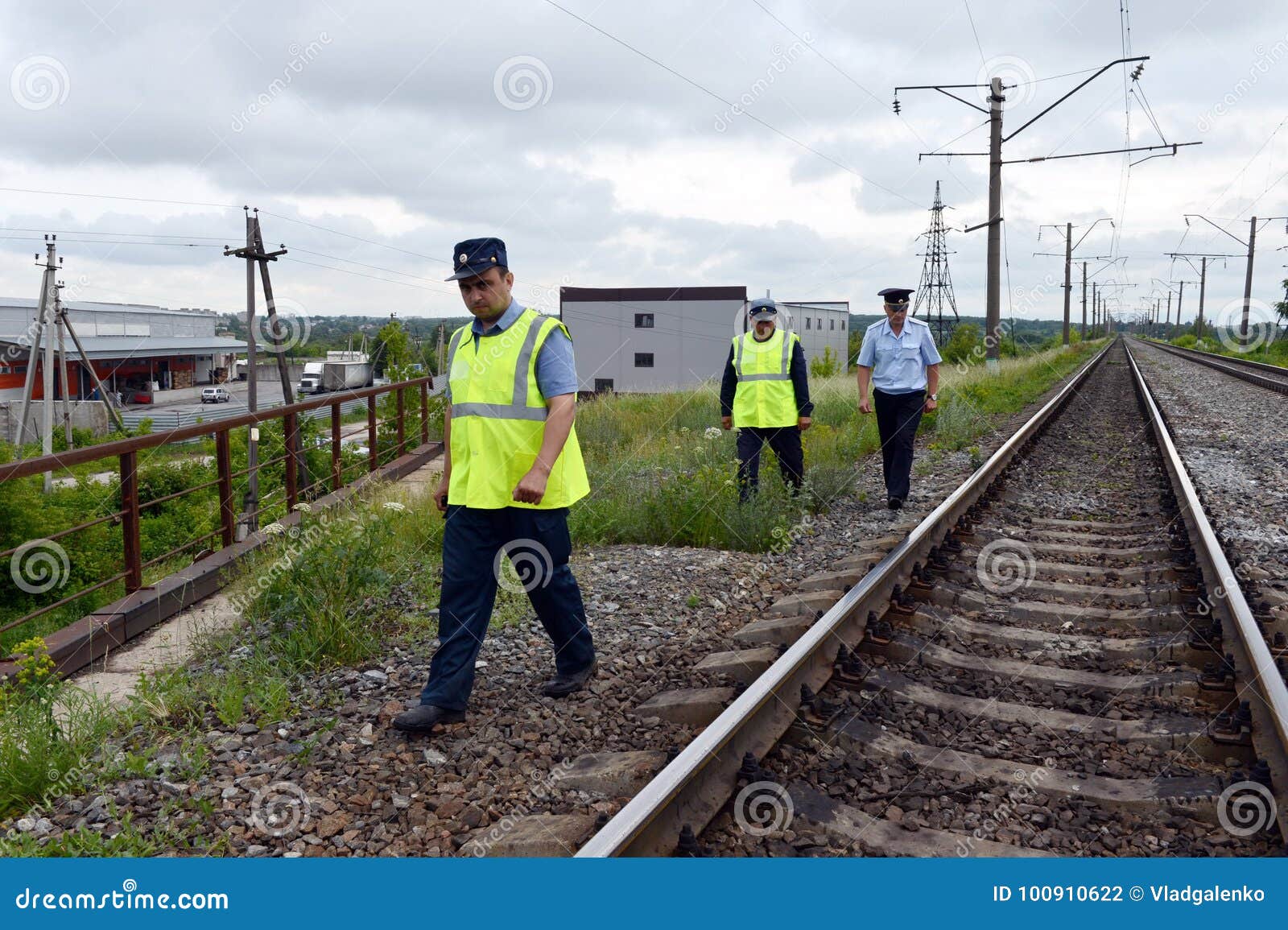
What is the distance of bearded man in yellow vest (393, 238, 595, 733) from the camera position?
4066 mm

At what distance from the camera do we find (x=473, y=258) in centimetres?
404

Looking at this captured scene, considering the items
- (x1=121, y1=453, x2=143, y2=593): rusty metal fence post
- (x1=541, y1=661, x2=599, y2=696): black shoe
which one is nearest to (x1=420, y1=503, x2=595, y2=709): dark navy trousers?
(x1=541, y1=661, x2=599, y2=696): black shoe

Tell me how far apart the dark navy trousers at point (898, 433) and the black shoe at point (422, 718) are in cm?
549

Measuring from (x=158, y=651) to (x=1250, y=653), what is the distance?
18.0 ft

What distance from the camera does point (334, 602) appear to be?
511 cm

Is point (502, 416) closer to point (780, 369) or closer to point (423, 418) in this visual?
point (780, 369)

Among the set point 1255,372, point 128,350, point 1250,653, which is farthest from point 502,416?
point 128,350

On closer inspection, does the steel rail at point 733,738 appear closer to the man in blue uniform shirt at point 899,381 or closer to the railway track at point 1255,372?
the man in blue uniform shirt at point 899,381

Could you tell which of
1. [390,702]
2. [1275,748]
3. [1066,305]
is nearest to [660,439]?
[390,702]

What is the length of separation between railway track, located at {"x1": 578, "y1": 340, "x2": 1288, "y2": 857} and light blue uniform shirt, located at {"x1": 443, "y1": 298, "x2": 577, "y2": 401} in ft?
4.63

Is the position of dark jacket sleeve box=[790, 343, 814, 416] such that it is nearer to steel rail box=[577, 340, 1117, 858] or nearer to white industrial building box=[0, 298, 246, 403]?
steel rail box=[577, 340, 1117, 858]

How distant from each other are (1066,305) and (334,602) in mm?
71990

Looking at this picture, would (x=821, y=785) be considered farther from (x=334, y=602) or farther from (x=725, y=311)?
(x=725, y=311)

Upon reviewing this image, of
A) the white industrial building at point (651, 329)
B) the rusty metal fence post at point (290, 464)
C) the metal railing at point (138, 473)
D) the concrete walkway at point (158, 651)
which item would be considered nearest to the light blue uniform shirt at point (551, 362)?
the concrete walkway at point (158, 651)
